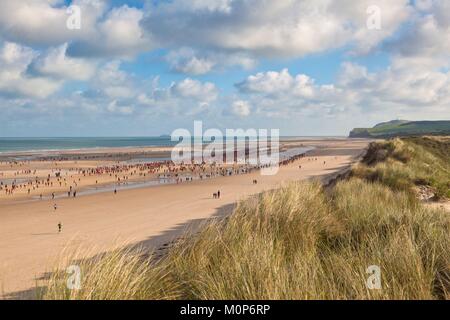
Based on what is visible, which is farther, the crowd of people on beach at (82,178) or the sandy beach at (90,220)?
the crowd of people on beach at (82,178)

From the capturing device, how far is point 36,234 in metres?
20.0

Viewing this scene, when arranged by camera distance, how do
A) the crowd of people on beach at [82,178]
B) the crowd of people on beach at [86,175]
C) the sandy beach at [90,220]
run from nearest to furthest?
the sandy beach at [90,220], the crowd of people on beach at [82,178], the crowd of people on beach at [86,175]

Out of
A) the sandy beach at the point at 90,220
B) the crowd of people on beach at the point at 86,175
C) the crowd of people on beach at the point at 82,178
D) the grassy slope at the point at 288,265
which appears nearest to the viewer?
the grassy slope at the point at 288,265

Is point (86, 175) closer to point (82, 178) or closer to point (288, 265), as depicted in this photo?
point (82, 178)

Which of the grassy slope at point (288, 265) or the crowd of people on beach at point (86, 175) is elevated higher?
the grassy slope at point (288, 265)

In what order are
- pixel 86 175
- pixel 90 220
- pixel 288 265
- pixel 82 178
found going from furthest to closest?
pixel 86 175
pixel 82 178
pixel 90 220
pixel 288 265

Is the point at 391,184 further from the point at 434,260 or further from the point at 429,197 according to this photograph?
the point at 434,260

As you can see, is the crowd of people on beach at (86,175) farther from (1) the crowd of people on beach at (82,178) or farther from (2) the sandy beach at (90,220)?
(2) the sandy beach at (90,220)

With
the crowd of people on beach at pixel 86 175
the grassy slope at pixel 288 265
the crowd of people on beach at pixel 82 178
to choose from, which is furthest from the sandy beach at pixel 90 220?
the grassy slope at pixel 288 265

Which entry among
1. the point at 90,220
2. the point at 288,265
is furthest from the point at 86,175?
the point at 288,265

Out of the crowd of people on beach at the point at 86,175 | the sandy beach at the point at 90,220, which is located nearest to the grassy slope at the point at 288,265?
the sandy beach at the point at 90,220

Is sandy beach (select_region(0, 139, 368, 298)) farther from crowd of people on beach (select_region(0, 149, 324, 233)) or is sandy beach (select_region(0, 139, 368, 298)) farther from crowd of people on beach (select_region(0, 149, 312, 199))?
crowd of people on beach (select_region(0, 149, 324, 233))

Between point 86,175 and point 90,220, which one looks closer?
point 90,220
